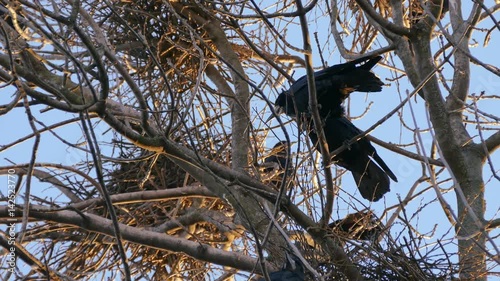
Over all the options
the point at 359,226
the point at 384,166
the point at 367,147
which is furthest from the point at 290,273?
the point at 367,147

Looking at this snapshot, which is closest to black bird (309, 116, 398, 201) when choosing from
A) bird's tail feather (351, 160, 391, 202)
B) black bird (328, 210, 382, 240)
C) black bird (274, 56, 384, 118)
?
bird's tail feather (351, 160, 391, 202)

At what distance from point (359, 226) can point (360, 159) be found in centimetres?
130

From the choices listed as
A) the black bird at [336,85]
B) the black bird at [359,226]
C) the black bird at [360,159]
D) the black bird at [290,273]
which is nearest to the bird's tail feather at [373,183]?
the black bird at [360,159]

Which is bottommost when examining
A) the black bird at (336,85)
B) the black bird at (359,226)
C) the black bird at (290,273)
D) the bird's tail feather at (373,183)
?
the black bird at (290,273)

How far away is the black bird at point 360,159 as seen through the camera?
4895 millimetres

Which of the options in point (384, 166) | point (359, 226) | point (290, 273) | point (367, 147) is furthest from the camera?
point (367, 147)

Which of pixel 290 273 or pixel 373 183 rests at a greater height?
pixel 373 183

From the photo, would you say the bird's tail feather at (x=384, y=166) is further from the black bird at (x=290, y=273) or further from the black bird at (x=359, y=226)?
the black bird at (x=290, y=273)

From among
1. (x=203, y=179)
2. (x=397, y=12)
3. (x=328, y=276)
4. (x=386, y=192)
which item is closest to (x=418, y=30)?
(x=397, y=12)

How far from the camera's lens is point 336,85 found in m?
4.92

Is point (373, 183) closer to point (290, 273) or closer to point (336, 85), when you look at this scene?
point (336, 85)

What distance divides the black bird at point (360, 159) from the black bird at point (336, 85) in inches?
4.6

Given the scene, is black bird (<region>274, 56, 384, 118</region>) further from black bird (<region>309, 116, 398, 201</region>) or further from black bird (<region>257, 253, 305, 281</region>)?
black bird (<region>257, 253, 305, 281</region>)

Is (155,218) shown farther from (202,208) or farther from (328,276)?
(328,276)
